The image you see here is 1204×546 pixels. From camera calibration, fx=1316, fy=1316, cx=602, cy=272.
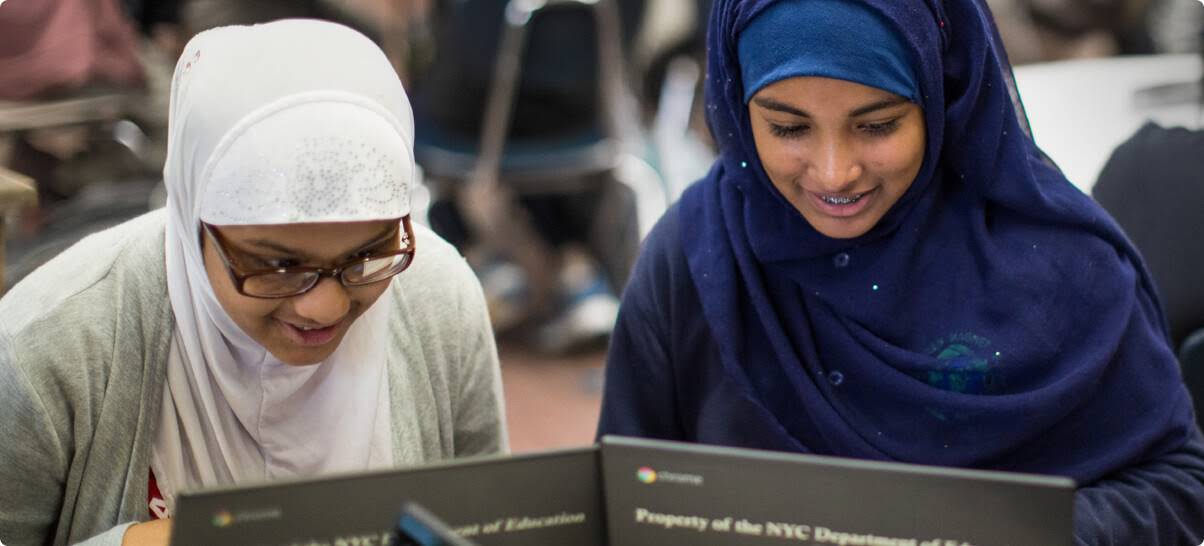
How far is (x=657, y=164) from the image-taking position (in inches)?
156

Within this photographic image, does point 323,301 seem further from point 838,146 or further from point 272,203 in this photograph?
point 838,146

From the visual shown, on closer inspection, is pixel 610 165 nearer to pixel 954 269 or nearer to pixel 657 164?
pixel 657 164

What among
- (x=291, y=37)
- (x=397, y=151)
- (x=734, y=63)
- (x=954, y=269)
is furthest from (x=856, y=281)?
(x=291, y=37)

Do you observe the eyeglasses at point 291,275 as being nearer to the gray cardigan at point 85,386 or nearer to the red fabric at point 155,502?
the gray cardigan at point 85,386

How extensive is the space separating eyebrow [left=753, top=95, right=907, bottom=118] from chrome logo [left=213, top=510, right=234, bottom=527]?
0.75 metres

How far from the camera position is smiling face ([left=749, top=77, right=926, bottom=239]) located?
4.62 ft

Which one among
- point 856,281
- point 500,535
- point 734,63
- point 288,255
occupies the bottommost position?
point 500,535

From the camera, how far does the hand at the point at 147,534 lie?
129 centimetres

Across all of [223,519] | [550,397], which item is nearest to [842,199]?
[223,519]

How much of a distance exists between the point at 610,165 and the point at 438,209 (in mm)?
704

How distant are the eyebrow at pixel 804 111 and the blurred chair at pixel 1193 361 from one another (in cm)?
73

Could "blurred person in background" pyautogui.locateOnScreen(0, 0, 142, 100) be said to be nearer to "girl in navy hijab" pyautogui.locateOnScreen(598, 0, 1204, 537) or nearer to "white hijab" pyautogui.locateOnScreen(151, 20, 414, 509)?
"white hijab" pyautogui.locateOnScreen(151, 20, 414, 509)

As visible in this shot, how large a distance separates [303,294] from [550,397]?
2.41 m

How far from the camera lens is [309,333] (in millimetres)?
1382
